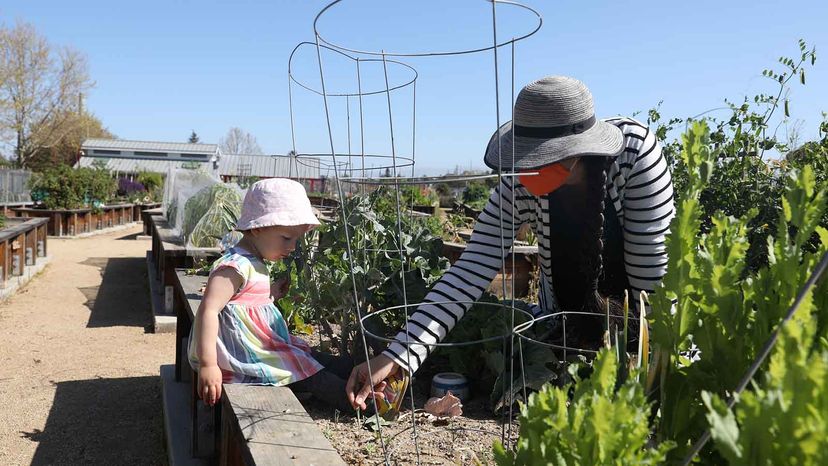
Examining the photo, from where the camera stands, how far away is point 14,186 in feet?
61.5

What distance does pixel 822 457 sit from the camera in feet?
1.79

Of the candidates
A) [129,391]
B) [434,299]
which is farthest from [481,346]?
[129,391]

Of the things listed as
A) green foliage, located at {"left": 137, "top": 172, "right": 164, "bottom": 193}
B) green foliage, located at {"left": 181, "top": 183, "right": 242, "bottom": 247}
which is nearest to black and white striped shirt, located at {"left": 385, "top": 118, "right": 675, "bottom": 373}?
green foliage, located at {"left": 181, "top": 183, "right": 242, "bottom": 247}

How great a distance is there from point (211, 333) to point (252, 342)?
0.22 meters

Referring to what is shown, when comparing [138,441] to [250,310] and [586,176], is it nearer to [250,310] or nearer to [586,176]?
[250,310]

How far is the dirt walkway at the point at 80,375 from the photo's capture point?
3.09 metres

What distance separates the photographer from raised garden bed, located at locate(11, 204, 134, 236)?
13461 millimetres

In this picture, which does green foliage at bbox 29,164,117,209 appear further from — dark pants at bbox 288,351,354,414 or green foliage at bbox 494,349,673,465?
green foliage at bbox 494,349,673,465

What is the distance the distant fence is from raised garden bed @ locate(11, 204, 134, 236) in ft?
8.41

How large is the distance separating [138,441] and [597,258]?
94.8 inches

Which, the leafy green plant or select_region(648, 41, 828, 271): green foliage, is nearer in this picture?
select_region(648, 41, 828, 271): green foliage

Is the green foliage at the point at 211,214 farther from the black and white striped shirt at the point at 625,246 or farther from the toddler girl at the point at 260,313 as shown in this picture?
the black and white striped shirt at the point at 625,246

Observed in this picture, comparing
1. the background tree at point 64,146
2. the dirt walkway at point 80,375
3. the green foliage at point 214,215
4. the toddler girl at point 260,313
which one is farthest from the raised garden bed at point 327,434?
the background tree at point 64,146

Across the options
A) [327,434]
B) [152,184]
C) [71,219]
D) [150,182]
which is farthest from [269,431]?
[150,182]
